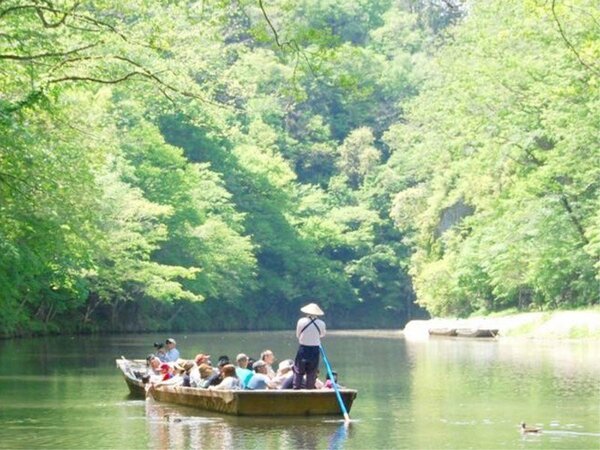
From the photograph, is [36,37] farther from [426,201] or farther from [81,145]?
[426,201]

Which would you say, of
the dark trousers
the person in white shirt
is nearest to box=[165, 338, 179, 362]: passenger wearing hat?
the person in white shirt

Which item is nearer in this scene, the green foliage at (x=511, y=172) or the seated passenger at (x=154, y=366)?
the seated passenger at (x=154, y=366)

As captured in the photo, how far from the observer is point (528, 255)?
56.0 metres

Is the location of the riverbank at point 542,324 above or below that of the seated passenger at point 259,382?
above

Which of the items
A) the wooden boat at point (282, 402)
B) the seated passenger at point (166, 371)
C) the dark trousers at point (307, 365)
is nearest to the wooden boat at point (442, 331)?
the seated passenger at point (166, 371)

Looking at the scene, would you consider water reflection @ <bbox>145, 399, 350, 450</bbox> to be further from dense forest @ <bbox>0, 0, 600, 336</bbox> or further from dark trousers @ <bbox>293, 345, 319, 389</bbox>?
dense forest @ <bbox>0, 0, 600, 336</bbox>

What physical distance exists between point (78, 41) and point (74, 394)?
7.52m

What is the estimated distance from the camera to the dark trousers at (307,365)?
22.6 metres

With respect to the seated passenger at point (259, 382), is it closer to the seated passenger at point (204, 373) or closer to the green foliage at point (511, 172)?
the seated passenger at point (204, 373)

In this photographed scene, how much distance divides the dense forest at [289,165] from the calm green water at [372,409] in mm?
3587

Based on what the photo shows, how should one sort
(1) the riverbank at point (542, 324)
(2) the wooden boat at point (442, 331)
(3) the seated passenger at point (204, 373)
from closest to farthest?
(3) the seated passenger at point (204, 373), (1) the riverbank at point (542, 324), (2) the wooden boat at point (442, 331)

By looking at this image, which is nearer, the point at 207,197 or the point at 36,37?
the point at 36,37

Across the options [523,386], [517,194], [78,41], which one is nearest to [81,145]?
[78,41]

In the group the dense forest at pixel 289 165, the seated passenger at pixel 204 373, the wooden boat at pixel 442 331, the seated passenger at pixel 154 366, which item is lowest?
the seated passenger at pixel 204 373
